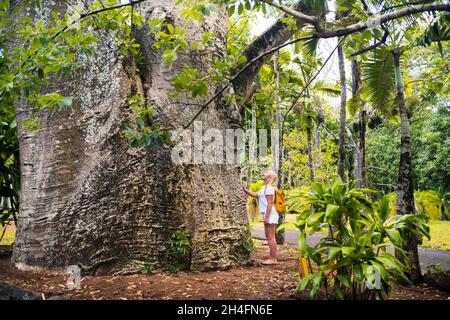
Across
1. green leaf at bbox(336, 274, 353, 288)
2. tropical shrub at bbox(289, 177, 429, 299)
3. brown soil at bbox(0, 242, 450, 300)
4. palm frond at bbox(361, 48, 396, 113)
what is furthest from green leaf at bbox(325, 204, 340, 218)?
palm frond at bbox(361, 48, 396, 113)

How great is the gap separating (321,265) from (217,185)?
1980 mm

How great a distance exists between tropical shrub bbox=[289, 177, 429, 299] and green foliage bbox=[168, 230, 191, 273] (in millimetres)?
1605

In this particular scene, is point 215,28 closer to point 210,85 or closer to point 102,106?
point 210,85

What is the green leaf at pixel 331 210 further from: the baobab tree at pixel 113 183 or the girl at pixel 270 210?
the girl at pixel 270 210

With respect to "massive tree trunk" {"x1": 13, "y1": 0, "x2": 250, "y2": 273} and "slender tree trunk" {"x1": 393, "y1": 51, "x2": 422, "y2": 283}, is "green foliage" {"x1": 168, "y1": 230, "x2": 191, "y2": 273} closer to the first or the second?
"massive tree trunk" {"x1": 13, "y1": 0, "x2": 250, "y2": 273}

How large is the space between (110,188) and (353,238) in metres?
2.64

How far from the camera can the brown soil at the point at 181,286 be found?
3.53 m

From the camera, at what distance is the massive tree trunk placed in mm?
4160

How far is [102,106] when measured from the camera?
4.46 metres

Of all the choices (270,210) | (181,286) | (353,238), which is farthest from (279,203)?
(353,238)

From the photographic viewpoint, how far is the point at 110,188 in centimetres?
425

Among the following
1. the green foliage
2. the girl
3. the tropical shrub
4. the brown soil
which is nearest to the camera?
the tropical shrub

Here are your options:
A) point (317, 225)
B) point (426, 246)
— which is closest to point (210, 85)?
point (317, 225)

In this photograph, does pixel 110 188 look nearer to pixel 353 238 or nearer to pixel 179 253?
pixel 179 253
